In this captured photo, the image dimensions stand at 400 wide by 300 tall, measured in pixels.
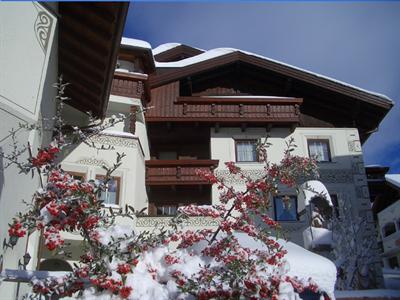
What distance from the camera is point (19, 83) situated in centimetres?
555

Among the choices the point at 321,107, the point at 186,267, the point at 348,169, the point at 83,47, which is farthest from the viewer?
the point at 321,107

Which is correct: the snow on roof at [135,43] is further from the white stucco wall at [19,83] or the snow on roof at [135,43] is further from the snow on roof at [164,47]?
the white stucco wall at [19,83]

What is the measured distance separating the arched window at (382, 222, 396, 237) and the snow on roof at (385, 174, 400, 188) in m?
3.33

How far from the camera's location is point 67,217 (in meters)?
3.91

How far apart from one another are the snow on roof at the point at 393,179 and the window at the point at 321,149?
5835mm

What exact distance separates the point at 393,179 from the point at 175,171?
40.1 ft

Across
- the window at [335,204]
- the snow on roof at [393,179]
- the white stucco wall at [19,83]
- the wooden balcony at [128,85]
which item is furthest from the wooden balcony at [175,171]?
the snow on roof at [393,179]

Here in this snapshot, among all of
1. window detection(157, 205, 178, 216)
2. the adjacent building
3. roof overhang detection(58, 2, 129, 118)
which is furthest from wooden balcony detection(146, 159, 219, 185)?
the adjacent building

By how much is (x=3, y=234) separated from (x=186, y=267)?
7.36 feet

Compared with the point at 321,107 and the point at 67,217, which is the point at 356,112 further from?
the point at 67,217

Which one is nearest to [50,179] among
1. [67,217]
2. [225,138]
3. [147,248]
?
[67,217]

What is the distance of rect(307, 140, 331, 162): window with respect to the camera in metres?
17.2

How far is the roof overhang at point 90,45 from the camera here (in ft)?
21.9

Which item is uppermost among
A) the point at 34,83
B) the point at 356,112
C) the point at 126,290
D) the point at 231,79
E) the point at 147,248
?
the point at 231,79
